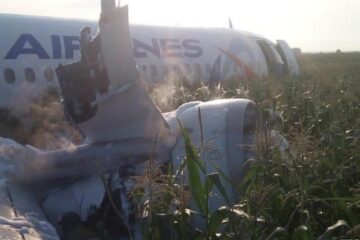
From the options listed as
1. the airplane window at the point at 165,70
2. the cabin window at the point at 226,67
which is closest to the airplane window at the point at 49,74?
the airplane window at the point at 165,70

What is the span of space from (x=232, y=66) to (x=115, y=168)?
14368mm

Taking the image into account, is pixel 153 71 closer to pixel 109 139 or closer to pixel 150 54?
pixel 150 54

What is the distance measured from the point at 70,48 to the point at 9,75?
1663 millimetres

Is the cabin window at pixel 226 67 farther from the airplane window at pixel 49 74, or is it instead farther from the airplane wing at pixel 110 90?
the airplane wing at pixel 110 90

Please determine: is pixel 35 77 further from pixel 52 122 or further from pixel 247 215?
pixel 247 215

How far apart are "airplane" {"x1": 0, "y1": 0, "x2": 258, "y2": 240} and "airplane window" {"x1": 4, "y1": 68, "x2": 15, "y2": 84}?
301 inches

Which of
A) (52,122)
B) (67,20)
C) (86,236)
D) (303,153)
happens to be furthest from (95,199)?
(67,20)

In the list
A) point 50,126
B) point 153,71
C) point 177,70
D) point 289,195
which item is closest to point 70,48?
point 153,71

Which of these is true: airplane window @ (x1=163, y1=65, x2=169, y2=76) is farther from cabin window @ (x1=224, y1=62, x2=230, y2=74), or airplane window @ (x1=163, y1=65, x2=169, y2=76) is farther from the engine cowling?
the engine cowling

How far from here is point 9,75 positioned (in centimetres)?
1191

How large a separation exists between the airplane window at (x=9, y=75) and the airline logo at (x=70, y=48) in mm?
276

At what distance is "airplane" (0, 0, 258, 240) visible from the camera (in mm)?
4188

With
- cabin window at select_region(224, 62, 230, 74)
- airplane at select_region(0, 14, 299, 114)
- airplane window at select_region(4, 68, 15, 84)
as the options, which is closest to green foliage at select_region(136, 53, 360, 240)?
airplane at select_region(0, 14, 299, 114)

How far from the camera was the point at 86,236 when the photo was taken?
388cm
